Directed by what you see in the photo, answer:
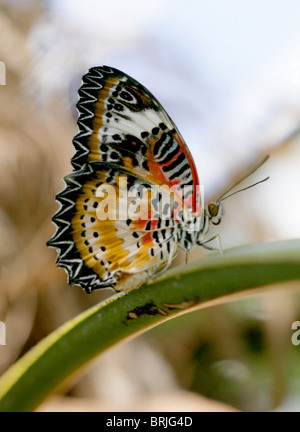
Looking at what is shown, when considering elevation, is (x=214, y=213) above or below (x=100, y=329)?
above

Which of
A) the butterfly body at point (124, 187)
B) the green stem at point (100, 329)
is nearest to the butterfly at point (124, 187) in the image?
the butterfly body at point (124, 187)

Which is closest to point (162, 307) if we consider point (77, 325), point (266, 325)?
point (77, 325)

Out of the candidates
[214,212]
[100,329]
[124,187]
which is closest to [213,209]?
[214,212]

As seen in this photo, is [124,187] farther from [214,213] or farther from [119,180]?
[214,213]

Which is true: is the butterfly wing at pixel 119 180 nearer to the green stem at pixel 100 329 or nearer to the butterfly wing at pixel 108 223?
the butterfly wing at pixel 108 223

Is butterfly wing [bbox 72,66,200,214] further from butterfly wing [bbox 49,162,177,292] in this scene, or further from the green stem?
the green stem

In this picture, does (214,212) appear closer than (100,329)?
No
